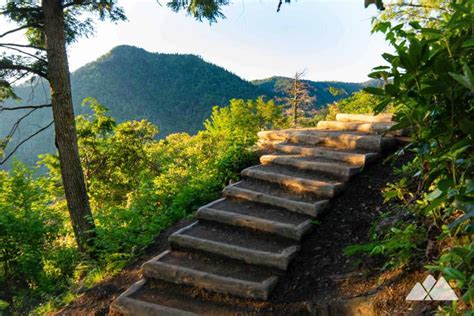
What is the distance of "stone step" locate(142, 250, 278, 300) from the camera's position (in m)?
3.41

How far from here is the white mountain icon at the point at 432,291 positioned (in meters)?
1.92

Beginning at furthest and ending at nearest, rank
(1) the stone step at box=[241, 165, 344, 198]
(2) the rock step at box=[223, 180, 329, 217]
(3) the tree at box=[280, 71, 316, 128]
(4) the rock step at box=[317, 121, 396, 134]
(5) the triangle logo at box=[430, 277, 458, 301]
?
(3) the tree at box=[280, 71, 316, 128] < (4) the rock step at box=[317, 121, 396, 134] < (1) the stone step at box=[241, 165, 344, 198] < (2) the rock step at box=[223, 180, 329, 217] < (5) the triangle logo at box=[430, 277, 458, 301]

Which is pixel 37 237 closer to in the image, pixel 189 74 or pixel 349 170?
pixel 349 170

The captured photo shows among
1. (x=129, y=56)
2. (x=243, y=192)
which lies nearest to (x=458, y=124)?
(x=243, y=192)

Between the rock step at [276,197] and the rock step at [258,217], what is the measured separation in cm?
6

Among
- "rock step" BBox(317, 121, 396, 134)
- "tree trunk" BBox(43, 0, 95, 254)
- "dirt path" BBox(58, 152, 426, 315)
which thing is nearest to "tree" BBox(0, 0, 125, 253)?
"tree trunk" BBox(43, 0, 95, 254)

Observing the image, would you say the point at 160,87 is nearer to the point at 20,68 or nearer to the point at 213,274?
the point at 20,68

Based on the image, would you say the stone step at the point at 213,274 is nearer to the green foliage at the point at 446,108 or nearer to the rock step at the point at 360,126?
the green foliage at the point at 446,108

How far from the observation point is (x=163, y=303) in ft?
11.8

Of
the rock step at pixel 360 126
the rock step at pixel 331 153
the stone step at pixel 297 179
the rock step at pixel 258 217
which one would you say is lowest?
the rock step at pixel 258 217

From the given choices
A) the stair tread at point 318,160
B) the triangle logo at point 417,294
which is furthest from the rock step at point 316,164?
the triangle logo at point 417,294

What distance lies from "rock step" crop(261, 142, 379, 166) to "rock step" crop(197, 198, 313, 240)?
106 centimetres

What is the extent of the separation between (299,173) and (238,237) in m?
1.24

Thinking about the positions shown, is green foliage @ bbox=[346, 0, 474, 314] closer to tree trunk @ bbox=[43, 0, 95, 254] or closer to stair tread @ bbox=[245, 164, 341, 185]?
stair tread @ bbox=[245, 164, 341, 185]
